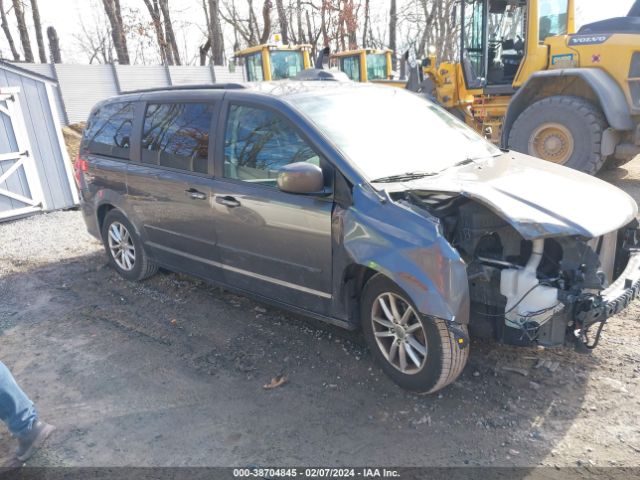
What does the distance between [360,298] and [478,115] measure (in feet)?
25.7

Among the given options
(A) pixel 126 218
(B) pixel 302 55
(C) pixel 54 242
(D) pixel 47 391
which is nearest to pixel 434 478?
(D) pixel 47 391

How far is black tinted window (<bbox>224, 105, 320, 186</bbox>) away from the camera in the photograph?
348cm

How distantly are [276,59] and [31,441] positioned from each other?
13.9 metres

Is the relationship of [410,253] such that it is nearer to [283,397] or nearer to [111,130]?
[283,397]

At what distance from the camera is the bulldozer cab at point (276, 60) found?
14.8 m

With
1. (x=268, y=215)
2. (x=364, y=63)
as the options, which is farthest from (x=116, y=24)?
(x=268, y=215)

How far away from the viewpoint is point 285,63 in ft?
49.8

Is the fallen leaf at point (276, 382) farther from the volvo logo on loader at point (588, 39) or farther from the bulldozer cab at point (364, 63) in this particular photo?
the bulldozer cab at point (364, 63)

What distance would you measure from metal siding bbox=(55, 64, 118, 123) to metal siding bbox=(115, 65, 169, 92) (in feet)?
2.04

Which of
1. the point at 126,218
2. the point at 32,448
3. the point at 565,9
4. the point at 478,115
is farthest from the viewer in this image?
the point at 478,115

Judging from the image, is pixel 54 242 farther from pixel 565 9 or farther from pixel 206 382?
pixel 565 9

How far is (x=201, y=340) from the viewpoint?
155 inches

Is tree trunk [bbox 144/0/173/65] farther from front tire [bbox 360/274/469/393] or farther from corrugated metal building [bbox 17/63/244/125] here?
front tire [bbox 360/274/469/393]

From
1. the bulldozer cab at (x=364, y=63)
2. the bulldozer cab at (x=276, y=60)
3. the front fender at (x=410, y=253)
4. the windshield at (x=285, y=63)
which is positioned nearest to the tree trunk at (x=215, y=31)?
the bulldozer cab at (x=276, y=60)
